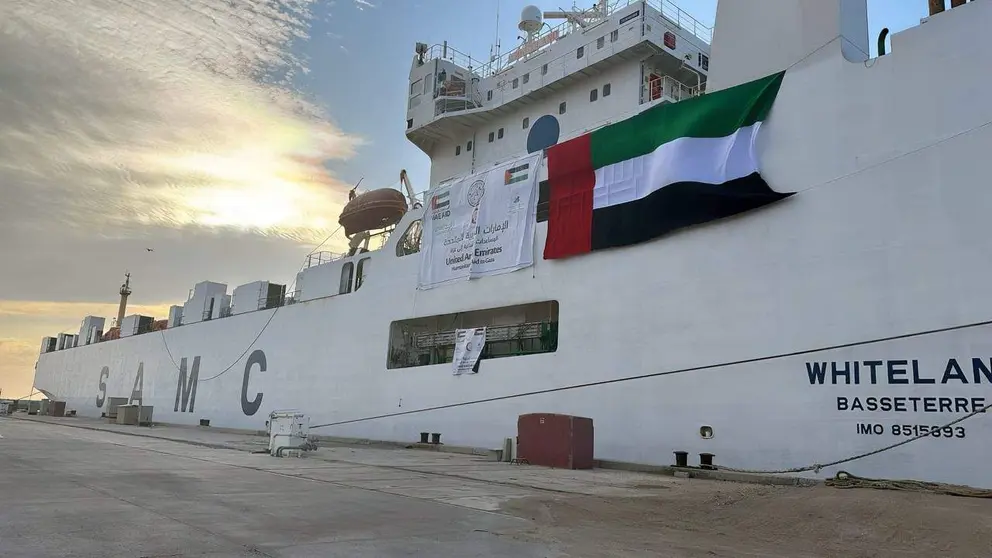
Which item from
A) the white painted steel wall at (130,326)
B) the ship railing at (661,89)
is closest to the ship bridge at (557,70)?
the ship railing at (661,89)

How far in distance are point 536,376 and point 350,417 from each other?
278 inches

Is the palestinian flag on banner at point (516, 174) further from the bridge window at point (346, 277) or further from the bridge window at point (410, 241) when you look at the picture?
the bridge window at point (346, 277)

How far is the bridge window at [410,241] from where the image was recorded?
1712cm

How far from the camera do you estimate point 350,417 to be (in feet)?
58.7

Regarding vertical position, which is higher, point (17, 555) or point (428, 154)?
point (428, 154)

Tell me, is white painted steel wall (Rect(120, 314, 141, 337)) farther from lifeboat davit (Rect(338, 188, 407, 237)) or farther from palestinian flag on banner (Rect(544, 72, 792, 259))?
palestinian flag on banner (Rect(544, 72, 792, 259))

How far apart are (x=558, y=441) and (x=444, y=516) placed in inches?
212

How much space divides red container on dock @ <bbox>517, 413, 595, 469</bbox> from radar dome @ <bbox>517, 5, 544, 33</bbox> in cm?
1313

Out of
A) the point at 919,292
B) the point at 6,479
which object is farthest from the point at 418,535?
the point at 919,292

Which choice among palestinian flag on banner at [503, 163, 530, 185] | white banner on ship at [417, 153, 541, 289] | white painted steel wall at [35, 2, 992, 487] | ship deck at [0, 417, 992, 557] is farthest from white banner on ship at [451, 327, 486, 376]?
ship deck at [0, 417, 992, 557]

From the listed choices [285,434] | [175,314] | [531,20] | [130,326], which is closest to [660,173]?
[285,434]

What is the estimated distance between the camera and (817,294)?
921cm

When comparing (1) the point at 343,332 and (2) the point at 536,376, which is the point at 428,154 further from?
(2) the point at 536,376

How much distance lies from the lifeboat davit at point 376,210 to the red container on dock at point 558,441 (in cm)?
1120
